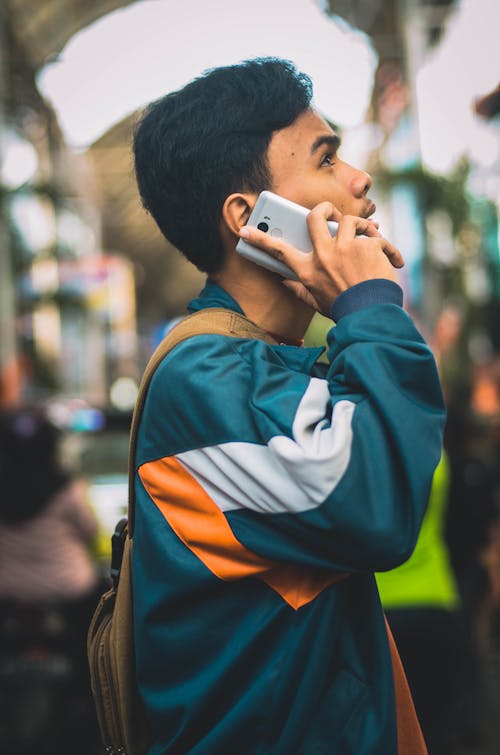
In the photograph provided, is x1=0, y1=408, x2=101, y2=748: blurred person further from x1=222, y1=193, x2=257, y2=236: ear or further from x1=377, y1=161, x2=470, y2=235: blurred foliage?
x1=377, y1=161, x2=470, y2=235: blurred foliage

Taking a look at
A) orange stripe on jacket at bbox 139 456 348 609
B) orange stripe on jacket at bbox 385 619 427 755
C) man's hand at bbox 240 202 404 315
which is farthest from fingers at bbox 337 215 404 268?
orange stripe on jacket at bbox 385 619 427 755

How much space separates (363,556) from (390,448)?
159 millimetres

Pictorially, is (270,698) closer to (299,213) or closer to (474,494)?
(299,213)

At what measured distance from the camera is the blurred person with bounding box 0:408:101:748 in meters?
4.20

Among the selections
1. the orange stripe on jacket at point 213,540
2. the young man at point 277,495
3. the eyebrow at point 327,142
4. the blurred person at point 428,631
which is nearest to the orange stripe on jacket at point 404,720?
the young man at point 277,495

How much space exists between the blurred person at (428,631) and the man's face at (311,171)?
2172 millimetres

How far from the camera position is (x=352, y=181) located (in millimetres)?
1503

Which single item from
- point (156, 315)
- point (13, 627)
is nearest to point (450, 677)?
point (13, 627)

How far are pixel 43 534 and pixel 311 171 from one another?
10.7 ft

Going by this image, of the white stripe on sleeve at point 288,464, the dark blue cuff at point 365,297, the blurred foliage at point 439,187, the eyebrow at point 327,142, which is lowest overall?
the blurred foliage at point 439,187

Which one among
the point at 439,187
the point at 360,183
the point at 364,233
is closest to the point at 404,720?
the point at 364,233

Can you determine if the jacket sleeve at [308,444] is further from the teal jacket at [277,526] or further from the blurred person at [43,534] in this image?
the blurred person at [43,534]

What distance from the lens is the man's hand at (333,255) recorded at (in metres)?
1.34

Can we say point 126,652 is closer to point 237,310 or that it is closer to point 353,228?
point 237,310
